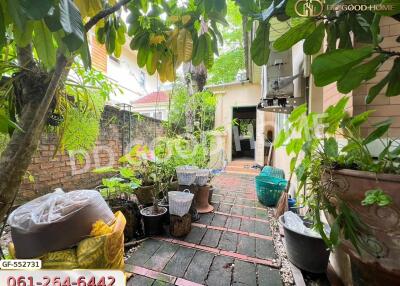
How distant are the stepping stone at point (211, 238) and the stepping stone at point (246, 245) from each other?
0.80 ft

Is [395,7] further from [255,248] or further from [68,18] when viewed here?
[255,248]

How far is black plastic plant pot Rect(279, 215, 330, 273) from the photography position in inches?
59.9

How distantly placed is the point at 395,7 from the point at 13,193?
129 cm

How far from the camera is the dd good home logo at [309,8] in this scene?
0.60 meters

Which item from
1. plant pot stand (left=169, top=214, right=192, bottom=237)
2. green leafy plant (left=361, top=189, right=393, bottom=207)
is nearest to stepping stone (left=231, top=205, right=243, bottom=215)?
plant pot stand (left=169, top=214, right=192, bottom=237)

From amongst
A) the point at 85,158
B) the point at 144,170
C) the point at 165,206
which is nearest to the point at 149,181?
the point at 144,170

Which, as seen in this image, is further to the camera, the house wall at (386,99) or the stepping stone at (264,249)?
the stepping stone at (264,249)

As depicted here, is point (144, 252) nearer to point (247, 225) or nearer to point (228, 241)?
point (228, 241)

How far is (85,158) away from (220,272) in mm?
3009

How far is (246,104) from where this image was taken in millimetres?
7070

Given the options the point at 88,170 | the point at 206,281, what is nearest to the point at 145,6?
the point at 206,281

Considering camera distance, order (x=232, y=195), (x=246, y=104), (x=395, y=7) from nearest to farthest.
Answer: (x=395, y=7), (x=232, y=195), (x=246, y=104)

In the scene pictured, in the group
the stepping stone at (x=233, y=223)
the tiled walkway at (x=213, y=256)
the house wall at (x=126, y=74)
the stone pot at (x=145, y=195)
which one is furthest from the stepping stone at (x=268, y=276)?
the house wall at (x=126, y=74)

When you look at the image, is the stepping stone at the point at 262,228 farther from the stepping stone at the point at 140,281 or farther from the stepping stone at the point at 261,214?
the stepping stone at the point at 140,281
